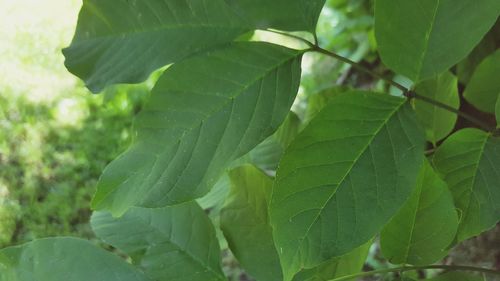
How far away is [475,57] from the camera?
1.28 m

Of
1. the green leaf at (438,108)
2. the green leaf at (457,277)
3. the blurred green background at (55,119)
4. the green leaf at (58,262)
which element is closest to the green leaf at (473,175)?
the green leaf at (457,277)

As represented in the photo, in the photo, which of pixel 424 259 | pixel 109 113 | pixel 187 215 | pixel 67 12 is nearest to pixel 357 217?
pixel 424 259

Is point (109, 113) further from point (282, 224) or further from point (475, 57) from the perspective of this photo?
point (282, 224)

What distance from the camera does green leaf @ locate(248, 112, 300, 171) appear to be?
0.98m

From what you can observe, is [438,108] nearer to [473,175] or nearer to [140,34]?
[473,175]

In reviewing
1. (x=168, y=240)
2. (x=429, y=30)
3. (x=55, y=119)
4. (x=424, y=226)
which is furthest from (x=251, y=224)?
(x=55, y=119)

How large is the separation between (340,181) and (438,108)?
358mm

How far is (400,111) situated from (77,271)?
426mm

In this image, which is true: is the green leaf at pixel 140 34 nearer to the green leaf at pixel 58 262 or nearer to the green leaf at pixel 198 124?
the green leaf at pixel 198 124

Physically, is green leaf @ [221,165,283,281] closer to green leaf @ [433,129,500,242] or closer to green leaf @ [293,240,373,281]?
green leaf @ [293,240,373,281]

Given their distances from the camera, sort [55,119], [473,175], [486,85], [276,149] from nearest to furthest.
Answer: [473,175] < [486,85] < [276,149] < [55,119]

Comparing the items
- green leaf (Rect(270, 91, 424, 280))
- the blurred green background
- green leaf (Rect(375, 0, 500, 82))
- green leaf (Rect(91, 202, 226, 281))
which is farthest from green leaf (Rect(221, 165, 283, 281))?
the blurred green background

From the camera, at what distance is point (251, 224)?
0.74m

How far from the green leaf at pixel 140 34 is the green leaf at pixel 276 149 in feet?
1.30
